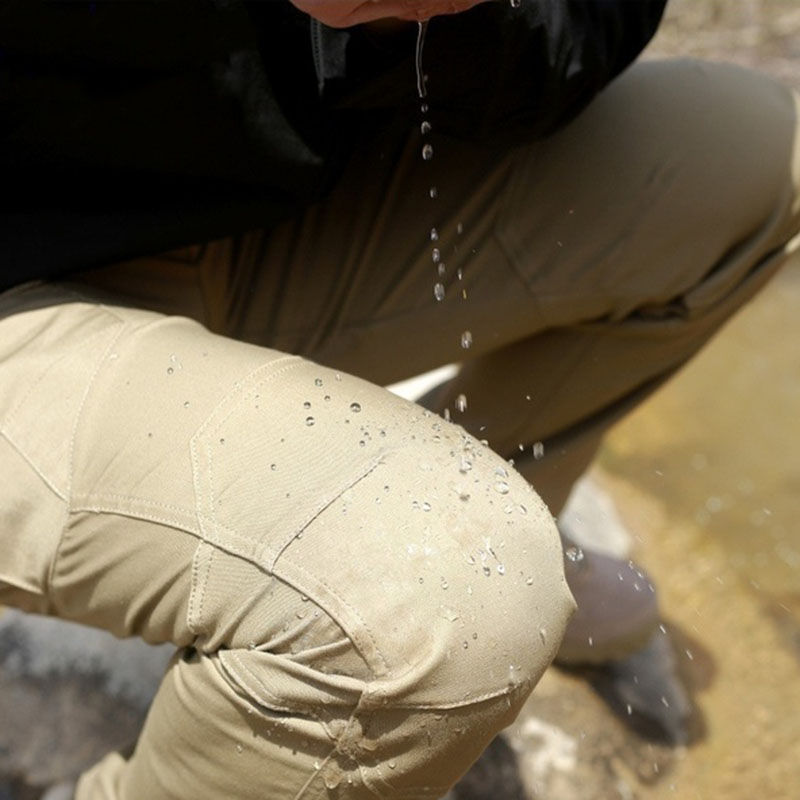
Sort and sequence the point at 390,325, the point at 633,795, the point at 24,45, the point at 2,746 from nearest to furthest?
the point at 24,45, the point at 390,325, the point at 2,746, the point at 633,795

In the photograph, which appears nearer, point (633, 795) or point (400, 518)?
point (400, 518)

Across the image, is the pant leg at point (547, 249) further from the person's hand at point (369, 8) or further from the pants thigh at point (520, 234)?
the person's hand at point (369, 8)

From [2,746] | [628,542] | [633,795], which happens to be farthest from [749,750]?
[2,746]

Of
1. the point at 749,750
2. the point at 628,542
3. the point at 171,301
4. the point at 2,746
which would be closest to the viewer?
the point at 171,301

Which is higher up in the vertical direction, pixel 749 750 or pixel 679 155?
pixel 679 155

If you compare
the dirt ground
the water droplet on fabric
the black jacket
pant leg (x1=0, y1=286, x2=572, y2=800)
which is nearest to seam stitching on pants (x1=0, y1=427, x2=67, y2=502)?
pant leg (x1=0, y1=286, x2=572, y2=800)

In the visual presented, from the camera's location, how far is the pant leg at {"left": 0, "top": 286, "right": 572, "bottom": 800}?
3.16 feet

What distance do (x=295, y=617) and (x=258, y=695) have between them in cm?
7

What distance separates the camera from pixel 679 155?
1.41m

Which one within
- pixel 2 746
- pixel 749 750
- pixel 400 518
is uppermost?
pixel 400 518

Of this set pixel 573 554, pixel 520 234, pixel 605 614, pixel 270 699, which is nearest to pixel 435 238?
pixel 520 234

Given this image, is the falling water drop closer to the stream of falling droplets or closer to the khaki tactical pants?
the stream of falling droplets

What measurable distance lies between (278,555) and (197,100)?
46 cm

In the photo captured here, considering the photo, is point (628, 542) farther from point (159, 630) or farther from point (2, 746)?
point (159, 630)
